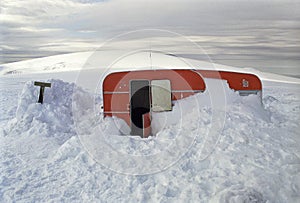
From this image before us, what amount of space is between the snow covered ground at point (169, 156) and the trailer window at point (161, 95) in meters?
0.08

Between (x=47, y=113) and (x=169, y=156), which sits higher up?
(x=47, y=113)

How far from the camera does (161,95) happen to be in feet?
9.96

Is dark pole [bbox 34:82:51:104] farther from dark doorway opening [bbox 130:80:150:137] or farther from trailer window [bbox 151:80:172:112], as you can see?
trailer window [bbox 151:80:172:112]

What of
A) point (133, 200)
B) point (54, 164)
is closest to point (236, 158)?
point (133, 200)

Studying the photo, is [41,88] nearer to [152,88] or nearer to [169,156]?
[152,88]

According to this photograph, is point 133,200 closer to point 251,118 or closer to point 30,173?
point 30,173

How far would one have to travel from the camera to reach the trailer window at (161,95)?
2.98 m

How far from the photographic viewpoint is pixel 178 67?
3.12 m

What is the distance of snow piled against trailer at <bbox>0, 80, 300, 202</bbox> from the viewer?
7.44 feet

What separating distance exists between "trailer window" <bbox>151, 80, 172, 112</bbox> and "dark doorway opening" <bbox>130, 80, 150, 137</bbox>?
0.32 ft

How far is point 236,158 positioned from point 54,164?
4.24 feet

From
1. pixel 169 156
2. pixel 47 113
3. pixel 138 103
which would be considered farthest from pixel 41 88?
pixel 169 156

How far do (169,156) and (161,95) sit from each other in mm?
661

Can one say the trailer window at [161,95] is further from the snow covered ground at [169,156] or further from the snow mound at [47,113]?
the snow mound at [47,113]
